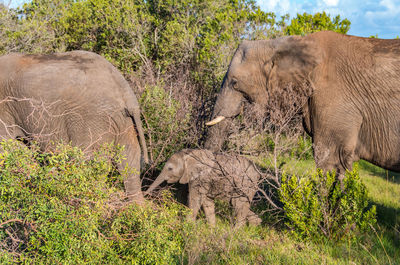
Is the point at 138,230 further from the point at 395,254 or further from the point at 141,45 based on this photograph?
the point at 141,45

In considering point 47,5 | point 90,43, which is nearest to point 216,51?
point 90,43

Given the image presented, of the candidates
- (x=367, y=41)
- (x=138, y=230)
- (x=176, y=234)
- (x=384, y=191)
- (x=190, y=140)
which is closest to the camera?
(x=138, y=230)

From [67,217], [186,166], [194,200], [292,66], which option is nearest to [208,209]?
[194,200]

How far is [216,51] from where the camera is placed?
324 inches

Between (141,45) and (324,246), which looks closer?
(324,246)

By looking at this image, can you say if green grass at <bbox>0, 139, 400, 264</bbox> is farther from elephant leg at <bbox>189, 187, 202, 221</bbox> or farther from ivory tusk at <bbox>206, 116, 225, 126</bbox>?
ivory tusk at <bbox>206, 116, 225, 126</bbox>

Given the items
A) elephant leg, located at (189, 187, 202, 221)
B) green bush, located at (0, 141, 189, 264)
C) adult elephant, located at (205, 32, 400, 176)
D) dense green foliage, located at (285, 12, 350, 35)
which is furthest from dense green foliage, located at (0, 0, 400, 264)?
dense green foliage, located at (285, 12, 350, 35)

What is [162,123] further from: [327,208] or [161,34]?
[161,34]

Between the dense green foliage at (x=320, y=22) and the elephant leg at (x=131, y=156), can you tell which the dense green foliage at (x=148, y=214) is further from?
the dense green foliage at (x=320, y=22)

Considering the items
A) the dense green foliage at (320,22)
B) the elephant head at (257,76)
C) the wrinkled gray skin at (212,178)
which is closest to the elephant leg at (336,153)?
the elephant head at (257,76)

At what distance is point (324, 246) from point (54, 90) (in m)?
3.88

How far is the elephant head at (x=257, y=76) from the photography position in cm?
509

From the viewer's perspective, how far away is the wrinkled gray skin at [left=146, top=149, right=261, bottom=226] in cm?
495

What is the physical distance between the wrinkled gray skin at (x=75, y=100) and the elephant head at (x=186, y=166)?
51 cm
